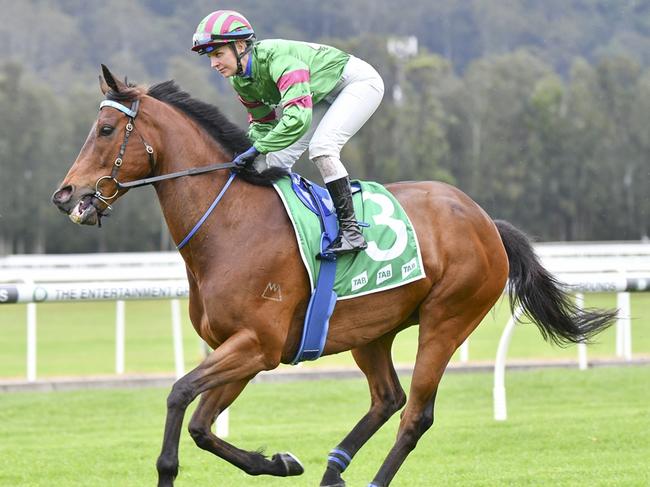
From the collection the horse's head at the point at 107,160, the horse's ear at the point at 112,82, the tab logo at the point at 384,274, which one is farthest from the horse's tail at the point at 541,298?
the horse's ear at the point at 112,82

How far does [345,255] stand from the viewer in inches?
218

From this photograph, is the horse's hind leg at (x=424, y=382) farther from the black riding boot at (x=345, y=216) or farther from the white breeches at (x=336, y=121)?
the white breeches at (x=336, y=121)

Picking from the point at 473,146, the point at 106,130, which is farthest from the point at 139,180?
the point at 473,146

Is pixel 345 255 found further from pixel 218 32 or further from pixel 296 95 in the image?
pixel 218 32

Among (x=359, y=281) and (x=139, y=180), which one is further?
(x=359, y=281)

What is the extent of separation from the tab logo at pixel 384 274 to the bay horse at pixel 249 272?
0.07m

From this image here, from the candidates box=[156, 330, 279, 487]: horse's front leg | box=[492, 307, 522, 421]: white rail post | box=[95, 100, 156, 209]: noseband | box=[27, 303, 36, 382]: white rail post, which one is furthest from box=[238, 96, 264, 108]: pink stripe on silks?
box=[27, 303, 36, 382]: white rail post

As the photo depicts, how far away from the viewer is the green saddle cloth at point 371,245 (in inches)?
215

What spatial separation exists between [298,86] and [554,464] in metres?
2.68

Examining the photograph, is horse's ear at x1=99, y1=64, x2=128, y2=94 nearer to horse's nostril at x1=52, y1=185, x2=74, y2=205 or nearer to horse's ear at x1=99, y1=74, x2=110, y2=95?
horse's ear at x1=99, y1=74, x2=110, y2=95

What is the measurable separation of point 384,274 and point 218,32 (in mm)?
1381

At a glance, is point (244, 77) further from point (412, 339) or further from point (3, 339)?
point (3, 339)

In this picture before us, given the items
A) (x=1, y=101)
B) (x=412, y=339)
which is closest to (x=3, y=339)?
(x=412, y=339)

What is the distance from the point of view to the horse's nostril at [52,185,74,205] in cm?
508
